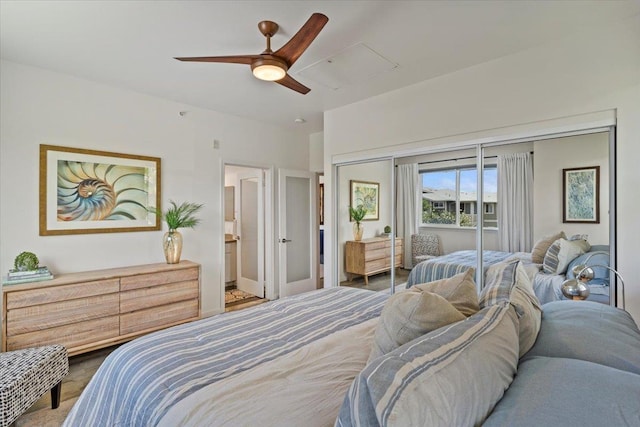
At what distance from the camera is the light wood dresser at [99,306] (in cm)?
255

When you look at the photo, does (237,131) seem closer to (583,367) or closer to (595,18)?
(595,18)

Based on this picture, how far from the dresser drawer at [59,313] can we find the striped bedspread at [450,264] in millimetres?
3125

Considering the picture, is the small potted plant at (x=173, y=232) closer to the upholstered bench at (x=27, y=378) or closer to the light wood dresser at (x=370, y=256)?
the upholstered bench at (x=27, y=378)

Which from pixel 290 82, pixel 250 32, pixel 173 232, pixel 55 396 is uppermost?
pixel 250 32

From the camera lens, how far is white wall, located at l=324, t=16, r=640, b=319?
2.22 metres

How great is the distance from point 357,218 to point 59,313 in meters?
3.23

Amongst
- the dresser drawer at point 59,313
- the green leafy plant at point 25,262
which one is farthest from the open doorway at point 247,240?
the green leafy plant at point 25,262

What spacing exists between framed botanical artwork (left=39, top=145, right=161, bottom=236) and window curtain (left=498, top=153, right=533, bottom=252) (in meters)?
3.73

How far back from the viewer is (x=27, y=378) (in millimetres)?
1880

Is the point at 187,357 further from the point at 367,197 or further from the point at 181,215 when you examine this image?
the point at 367,197

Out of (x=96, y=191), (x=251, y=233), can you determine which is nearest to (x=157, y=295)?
(x=96, y=191)

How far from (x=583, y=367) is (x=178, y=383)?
1382 mm

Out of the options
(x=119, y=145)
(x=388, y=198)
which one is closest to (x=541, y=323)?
(x=388, y=198)

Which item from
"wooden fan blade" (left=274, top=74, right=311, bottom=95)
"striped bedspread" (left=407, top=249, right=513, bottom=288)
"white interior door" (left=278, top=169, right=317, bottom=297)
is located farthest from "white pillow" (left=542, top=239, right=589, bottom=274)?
"white interior door" (left=278, top=169, right=317, bottom=297)
